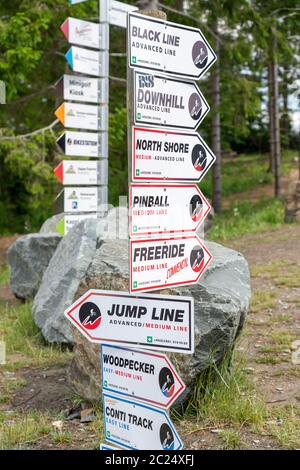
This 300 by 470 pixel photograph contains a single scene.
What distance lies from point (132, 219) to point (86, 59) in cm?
544

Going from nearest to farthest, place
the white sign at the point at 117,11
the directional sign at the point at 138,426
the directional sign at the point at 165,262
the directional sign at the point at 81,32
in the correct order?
the directional sign at the point at 138,426 → the directional sign at the point at 165,262 → the white sign at the point at 117,11 → the directional sign at the point at 81,32

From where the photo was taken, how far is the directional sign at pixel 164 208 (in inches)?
132

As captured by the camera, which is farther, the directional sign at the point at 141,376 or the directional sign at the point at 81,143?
the directional sign at the point at 81,143

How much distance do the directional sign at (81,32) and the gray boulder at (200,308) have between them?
4.02 meters

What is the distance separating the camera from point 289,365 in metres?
5.22

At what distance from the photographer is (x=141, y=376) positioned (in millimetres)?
3207

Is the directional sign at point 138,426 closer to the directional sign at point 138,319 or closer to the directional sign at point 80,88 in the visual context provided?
the directional sign at point 138,319

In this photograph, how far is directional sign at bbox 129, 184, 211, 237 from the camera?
3.36 metres

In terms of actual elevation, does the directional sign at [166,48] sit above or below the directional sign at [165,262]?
above

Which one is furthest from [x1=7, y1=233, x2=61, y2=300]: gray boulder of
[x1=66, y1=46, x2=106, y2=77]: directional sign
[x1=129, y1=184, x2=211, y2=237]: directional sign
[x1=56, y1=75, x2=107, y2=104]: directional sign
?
[x1=129, y1=184, x2=211, y2=237]: directional sign

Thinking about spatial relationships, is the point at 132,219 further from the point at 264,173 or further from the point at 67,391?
the point at 264,173

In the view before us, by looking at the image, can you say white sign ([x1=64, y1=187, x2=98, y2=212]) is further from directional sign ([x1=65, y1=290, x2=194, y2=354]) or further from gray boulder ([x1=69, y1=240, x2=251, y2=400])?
directional sign ([x1=65, y1=290, x2=194, y2=354])

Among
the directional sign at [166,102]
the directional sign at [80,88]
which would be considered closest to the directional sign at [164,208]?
the directional sign at [166,102]

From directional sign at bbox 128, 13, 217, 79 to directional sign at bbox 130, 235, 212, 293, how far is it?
95 centimetres
